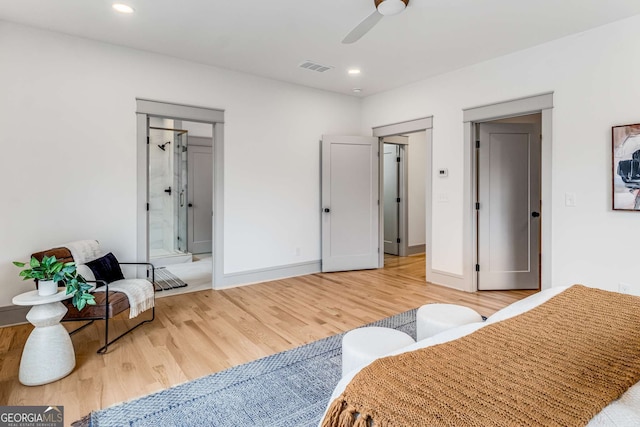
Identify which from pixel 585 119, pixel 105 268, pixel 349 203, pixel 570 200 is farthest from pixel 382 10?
pixel 105 268

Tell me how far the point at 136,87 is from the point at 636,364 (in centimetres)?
454

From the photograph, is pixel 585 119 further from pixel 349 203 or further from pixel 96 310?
pixel 96 310

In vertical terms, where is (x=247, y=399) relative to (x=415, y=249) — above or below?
below

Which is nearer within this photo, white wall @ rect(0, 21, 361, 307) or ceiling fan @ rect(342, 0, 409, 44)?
ceiling fan @ rect(342, 0, 409, 44)

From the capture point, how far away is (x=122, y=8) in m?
2.93

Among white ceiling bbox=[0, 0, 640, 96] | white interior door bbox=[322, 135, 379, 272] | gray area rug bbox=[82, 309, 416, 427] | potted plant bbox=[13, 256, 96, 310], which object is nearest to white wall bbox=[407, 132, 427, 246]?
white interior door bbox=[322, 135, 379, 272]

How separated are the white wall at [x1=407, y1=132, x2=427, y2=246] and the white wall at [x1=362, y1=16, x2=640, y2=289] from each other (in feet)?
8.97

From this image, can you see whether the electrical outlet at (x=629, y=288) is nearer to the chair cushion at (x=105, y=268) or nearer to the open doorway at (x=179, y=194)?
the chair cushion at (x=105, y=268)

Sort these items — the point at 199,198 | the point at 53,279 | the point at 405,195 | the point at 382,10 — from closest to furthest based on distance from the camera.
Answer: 1. the point at 53,279
2. the point at 382,10
3. the point at 405,195
4. the point at 199,198

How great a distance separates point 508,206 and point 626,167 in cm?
146

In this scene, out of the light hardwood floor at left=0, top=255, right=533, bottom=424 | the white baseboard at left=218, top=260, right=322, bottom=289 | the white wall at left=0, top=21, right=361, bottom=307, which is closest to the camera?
the light hardwood floor at left=0, top=255, right=533, bottom=424

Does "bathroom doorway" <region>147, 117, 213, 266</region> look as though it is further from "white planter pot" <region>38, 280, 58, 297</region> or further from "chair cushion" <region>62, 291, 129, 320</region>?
"white planter pot" <region>38, 280, 58, 297</region>

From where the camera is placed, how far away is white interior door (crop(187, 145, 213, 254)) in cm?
704

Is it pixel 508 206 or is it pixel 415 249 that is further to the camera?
pixel 415 249
